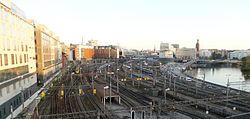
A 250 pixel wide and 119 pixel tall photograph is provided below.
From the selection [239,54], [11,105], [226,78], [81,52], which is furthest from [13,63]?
[239,54]

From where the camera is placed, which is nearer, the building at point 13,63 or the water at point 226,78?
the building at point 13,63

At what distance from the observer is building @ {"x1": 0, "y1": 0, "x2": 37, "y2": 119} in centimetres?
2128

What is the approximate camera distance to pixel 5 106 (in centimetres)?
2106

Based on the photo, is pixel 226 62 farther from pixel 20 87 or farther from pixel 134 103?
pixel 20 87

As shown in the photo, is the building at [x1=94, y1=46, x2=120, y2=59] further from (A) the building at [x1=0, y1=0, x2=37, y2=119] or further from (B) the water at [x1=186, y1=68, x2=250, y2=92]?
(A) the building at [x1=0, y1=0, x2=37, y2=119]

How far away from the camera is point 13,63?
24.2 metres

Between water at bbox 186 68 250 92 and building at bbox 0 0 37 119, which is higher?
building at bbox 0 0 37 119

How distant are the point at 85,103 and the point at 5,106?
35.4 ft

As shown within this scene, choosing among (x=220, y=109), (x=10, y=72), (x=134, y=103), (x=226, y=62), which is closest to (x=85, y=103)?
(x=134, y=103)

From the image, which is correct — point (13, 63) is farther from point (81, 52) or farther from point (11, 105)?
point (81, 52)

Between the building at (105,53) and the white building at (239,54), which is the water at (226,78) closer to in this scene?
the building at (105,53)

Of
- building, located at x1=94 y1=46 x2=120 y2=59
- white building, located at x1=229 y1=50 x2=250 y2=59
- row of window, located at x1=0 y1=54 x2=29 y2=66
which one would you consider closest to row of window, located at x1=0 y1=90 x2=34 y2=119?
row of window, located at x1=0 y1=54 x2=29 y2=66

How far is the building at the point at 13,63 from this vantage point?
21.3 meters

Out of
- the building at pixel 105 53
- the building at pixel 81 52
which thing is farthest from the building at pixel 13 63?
the building at pixel 105 53
